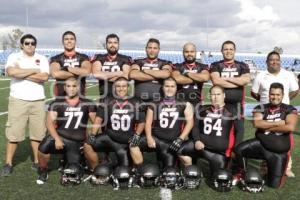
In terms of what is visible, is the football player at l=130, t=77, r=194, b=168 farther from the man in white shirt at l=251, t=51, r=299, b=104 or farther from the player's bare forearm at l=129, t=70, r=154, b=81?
the man in white shirt at l=251, t=51, r=299, b=104

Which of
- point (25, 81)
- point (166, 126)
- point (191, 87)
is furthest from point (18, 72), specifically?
point (191, 87)

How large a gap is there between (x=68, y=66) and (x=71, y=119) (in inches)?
33.2

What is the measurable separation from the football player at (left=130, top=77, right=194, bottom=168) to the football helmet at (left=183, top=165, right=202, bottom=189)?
42 cm

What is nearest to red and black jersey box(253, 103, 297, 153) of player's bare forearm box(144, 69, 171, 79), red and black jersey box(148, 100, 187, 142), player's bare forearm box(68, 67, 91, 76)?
red and black jersey box(148, 100, 187, 142)

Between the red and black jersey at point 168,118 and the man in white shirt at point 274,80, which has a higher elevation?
the man in white shirt at point 274,80

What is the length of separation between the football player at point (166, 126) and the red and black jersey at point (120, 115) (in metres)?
0.19

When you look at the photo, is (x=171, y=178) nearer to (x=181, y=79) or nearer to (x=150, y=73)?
(x=181, y=79)

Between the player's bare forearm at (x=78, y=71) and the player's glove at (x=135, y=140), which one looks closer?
the player's glove at (x=135, y=140)

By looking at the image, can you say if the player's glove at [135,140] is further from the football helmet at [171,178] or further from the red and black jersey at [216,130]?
the red and black jersey at [216,130]

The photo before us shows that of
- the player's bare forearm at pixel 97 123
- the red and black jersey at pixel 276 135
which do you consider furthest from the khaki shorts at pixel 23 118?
the red and black jersey at pixel 276 135

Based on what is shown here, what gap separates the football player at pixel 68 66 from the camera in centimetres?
579

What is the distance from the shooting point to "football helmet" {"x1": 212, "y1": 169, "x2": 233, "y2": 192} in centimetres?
503

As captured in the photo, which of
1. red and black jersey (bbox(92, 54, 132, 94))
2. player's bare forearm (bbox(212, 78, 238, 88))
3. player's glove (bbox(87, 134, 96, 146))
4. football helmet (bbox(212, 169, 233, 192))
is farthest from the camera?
red and black jersey (bbox(92, 54, 132, 94))

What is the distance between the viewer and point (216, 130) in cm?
556
